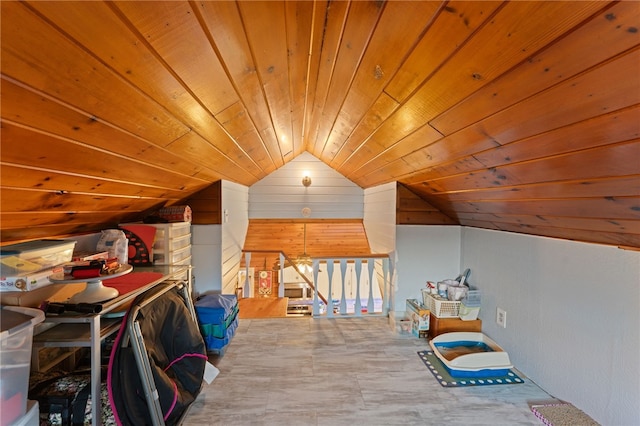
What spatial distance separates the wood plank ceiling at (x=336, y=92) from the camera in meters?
0.70

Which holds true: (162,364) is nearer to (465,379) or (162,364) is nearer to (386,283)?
(465,379)

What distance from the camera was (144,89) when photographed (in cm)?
97

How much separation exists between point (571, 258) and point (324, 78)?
1.93 meters

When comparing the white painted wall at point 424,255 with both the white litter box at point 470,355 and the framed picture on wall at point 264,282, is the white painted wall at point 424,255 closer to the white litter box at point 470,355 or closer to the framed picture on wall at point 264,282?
the white litter box at point 470,355

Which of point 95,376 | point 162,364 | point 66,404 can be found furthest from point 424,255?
point 66,404

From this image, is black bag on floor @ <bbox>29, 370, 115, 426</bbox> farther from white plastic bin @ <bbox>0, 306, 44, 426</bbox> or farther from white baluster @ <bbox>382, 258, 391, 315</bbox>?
white baluster @ <bbox>382, 258, 391, 315</bbox>

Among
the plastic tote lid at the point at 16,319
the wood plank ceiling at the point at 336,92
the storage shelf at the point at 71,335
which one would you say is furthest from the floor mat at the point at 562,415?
the plastic tote lid at the point at 16,319

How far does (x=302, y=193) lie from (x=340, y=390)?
2918 mm

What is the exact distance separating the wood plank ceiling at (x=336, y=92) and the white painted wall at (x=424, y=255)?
116 centimetres

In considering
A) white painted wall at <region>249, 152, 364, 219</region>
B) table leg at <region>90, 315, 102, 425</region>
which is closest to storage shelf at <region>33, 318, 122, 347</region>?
table leg at <region>90, 315, 102, 425</region>

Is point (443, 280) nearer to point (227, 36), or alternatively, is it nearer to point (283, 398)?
point (283, 398)

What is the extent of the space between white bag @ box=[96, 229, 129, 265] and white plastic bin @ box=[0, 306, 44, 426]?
922 mm

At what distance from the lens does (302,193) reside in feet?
14.5

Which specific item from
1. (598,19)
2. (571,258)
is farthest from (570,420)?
(598,19)
